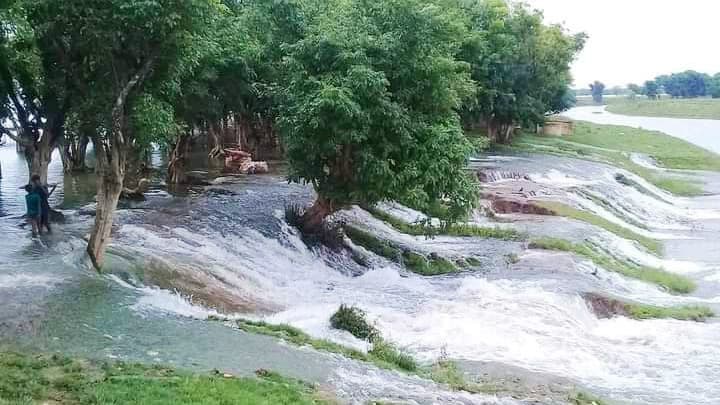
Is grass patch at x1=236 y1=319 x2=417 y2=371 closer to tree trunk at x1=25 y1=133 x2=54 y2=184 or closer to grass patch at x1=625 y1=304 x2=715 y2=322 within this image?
grass patch at x1=625 y1=304 x2=715 y2=322

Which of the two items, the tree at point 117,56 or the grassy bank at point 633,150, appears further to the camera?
the grassy bank at point 633,150

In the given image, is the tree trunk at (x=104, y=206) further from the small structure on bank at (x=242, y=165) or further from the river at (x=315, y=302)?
the small structure on bank at (x=242, y=165)

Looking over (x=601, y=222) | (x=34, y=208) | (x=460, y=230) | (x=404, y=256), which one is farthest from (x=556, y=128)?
(x=34, y=208)

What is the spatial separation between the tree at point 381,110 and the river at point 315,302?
2.95 meters

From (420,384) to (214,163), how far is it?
31367 mm

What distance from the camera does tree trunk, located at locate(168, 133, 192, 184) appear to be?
1287 inches

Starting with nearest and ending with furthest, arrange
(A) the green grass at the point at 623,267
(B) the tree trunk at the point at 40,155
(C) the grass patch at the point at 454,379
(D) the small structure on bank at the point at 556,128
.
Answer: (C) the grass patch at the point at 454,379 < (B) the tree trunk at the point at 40,155 < (A) the green grass at the point at 623,267 < (D) the small structure on bank at the point at 556,128

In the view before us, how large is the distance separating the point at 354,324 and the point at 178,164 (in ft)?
63.8

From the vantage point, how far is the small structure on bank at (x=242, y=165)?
38125 mm

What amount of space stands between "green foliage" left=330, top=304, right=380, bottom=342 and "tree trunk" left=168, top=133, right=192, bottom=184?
17.9 m

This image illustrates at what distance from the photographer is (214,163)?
140 feet

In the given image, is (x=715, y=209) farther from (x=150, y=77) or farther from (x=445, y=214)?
(x=150, y=77)

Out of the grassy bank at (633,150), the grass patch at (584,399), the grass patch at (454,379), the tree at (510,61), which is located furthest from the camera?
the grassy bank at (633,150)

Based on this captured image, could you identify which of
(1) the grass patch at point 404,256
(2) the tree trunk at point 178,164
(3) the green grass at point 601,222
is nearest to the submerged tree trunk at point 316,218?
(1) the grass patch at point 404,256
